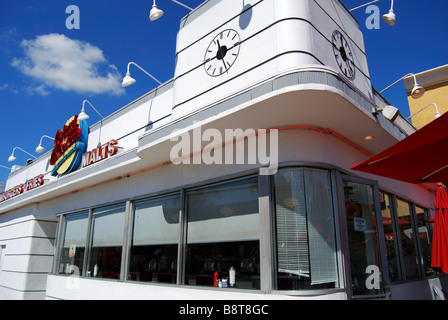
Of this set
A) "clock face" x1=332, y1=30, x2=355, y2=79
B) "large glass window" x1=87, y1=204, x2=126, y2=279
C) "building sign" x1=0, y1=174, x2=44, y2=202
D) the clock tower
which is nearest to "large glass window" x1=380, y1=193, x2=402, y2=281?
the clock tower

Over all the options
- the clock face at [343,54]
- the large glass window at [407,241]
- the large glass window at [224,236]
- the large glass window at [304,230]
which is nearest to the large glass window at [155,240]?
the large glass window at [224,236]

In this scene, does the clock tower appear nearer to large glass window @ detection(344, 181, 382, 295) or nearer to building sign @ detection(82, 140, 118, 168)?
large glass window @ detection(344, 181, 382, 295)

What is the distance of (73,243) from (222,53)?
697 centimetres

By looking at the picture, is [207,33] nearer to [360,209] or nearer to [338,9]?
[338,9]

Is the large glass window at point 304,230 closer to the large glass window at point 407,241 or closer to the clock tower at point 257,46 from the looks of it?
A: the clock tower at point 257,46

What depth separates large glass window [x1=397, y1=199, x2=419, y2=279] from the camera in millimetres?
6887

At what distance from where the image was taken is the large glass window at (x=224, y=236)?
5105mm

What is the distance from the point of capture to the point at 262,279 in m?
4.70

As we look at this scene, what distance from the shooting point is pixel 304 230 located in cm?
473

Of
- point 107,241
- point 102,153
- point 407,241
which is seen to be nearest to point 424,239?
point 407,241

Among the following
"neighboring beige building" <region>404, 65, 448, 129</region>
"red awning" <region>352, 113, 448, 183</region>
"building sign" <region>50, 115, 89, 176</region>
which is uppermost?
"neighboring beige building" <region>404, 65, 448, 129</region>

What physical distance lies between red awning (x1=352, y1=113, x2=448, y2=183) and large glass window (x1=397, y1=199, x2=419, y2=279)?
6.81 feet

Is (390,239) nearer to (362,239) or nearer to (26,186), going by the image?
(362,239)

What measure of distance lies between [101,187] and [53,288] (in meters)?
3.36
